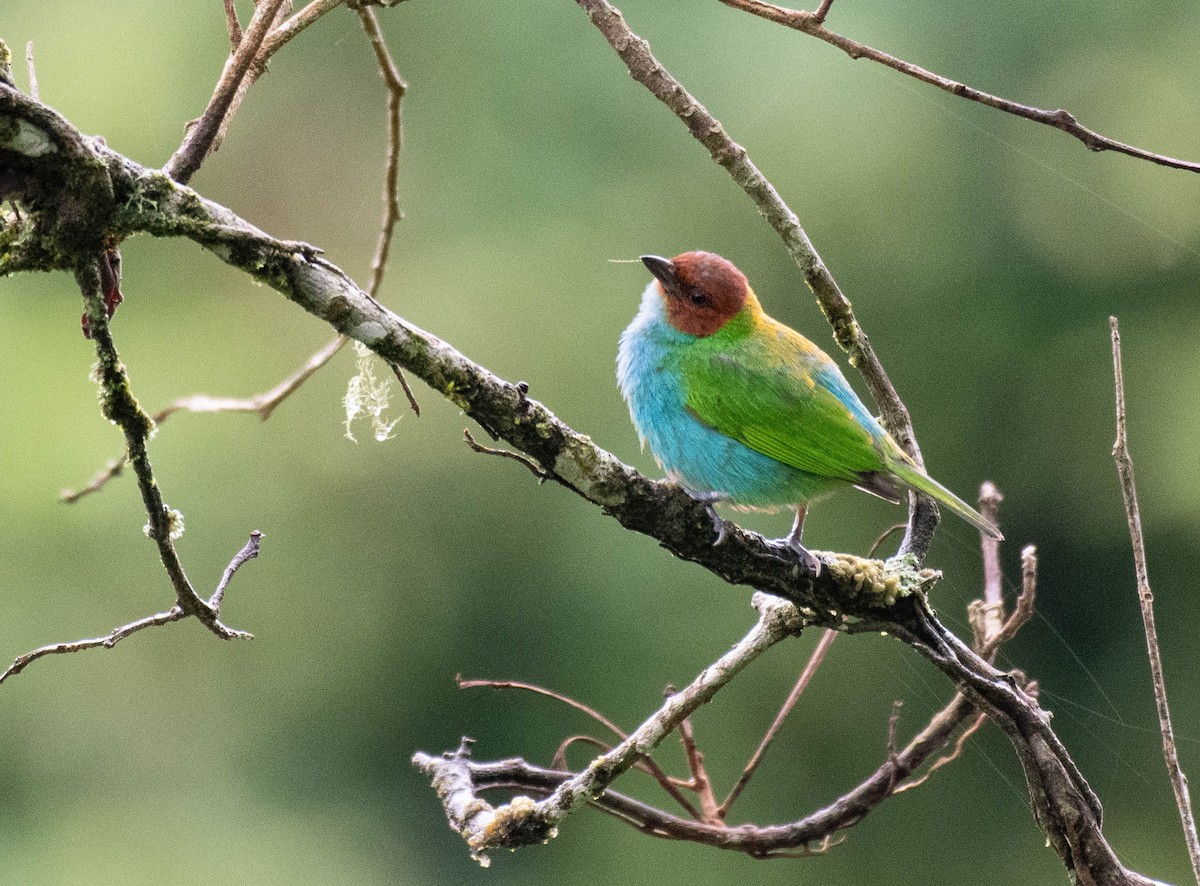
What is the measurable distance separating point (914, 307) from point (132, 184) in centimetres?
1132

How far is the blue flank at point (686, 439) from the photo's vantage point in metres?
3.36

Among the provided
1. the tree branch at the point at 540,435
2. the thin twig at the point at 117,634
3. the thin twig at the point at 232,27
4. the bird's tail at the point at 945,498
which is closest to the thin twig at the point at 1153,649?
the tree branch at the point at 540,435

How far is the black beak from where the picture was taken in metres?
3.74

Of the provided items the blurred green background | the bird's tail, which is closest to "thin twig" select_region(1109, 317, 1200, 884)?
the bird's tail

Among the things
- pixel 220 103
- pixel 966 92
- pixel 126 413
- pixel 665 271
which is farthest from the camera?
pixel 665 271

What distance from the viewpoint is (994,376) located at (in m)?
12.4

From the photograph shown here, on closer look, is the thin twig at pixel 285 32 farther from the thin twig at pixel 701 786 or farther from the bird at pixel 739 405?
the thin twig at pixel 701 786

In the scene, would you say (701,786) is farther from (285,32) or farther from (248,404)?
(285,32)

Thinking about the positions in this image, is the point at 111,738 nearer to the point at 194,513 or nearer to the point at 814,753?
the point at 194,513

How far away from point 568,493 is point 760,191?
9515 millimetres

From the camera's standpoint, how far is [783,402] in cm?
348

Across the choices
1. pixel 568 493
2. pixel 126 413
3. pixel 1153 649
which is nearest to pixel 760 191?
pixel 1153 649

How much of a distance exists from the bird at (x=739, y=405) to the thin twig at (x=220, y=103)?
1.53 metres

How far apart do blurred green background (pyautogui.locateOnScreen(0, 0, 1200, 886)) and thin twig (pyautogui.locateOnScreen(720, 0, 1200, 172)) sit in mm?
8026
